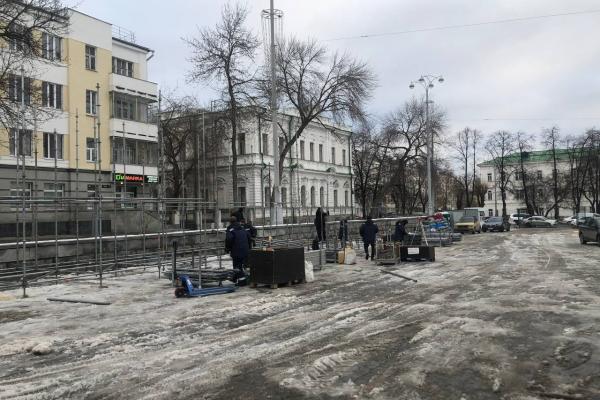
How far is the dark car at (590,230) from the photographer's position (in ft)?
90.0

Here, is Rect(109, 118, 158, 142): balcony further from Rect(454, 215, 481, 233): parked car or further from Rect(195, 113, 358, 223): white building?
Rect(454, 215, 481, 233): parked car

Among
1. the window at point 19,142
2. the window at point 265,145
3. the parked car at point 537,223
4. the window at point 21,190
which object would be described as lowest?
the parked car at point 537,223

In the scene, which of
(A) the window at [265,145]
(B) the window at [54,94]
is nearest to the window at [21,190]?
(B) the window at [54,94]

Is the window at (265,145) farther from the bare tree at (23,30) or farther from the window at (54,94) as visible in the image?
the bare tree at (23,30)

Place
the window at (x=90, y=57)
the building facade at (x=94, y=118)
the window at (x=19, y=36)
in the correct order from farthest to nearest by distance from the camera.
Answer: the window at (x=90, y=57), the building facade at (x=94, y=118), the window at (x=19, y=36)

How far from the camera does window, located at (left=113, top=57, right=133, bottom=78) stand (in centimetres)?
4188

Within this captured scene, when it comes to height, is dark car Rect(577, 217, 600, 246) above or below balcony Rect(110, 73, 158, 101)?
below

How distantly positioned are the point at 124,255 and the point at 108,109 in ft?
78.8

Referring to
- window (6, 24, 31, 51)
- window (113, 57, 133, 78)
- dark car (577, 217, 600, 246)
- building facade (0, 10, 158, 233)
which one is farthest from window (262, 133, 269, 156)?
window (6, 24, 31, 51)

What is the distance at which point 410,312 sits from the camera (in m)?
9.92

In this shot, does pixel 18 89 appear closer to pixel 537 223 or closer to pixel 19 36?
pixel 19 36

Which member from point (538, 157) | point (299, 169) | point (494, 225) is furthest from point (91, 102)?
point (538, 157)

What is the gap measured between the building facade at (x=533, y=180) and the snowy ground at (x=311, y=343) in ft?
176

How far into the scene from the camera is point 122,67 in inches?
1682
